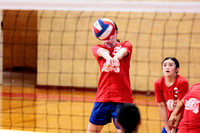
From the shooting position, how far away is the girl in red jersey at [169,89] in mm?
3641

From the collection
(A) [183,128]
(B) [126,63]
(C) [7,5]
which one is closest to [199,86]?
(A) [183,128]

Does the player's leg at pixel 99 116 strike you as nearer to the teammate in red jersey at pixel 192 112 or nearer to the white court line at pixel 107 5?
the teammate in red jersey at pixel 192 112

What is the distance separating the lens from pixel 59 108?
739 centimetres

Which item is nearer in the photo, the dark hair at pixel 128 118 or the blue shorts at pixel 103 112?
the dark hair at pixel 128 118

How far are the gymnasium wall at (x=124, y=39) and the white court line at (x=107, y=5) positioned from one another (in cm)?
502

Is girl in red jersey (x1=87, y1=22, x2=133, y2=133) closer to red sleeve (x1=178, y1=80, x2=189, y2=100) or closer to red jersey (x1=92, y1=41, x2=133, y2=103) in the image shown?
red jersey (x1=92, y1=41, x2=133, y2=103)

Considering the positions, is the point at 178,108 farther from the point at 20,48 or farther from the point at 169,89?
the point at 20,48

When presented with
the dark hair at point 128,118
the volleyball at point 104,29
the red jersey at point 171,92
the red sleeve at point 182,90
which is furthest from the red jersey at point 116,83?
the dark hair at point 128,118

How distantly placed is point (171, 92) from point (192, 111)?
476mm

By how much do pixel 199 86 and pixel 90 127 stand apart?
1.16m

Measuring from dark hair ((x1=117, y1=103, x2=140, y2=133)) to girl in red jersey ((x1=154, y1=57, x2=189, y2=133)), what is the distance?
60.8 inches

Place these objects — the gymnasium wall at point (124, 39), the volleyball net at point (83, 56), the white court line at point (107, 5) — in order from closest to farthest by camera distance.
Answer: the white court line at point (107, 5) → the volleyball net at point (83, 56) → the gymnasium wall at point (124, 39)

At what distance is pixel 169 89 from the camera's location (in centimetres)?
369

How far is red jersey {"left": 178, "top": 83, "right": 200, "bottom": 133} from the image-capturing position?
321 cm
